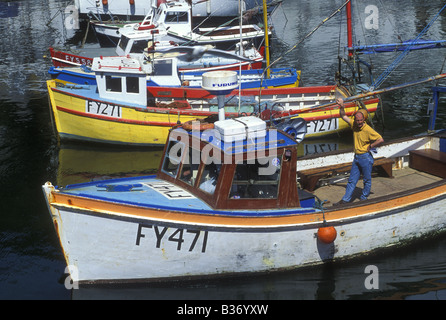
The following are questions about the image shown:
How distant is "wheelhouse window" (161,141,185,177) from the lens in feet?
34.0

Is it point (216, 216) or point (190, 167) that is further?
point (190, 167)

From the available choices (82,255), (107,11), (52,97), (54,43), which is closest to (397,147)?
(82,255)

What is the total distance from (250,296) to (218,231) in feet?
4.53

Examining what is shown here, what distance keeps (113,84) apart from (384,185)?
30.4ft

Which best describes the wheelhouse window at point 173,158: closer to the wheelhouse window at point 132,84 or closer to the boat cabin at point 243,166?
the boat cabin at point 243,166

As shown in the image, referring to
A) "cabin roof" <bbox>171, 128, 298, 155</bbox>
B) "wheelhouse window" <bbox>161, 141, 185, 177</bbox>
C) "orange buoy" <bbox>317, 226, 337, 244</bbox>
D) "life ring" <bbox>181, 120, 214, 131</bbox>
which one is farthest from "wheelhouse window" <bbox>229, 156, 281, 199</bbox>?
"wheelhouse window" <bbox>161, 141, 185, 177</bbox>

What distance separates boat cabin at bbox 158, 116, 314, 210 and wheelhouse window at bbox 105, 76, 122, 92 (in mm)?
8360

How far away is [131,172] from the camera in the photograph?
16.7 m

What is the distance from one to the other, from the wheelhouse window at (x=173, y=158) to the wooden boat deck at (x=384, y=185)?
10.2 feet

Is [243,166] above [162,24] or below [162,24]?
below

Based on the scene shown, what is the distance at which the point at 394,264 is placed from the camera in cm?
1078

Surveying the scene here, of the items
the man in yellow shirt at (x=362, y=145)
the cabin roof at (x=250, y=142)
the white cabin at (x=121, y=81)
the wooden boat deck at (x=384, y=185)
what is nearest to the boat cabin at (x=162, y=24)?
the white cabin at (x=121, y=81)

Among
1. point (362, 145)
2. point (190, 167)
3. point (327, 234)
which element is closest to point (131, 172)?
point (190, 167)

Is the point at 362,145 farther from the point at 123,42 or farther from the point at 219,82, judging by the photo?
the point at 123,42
